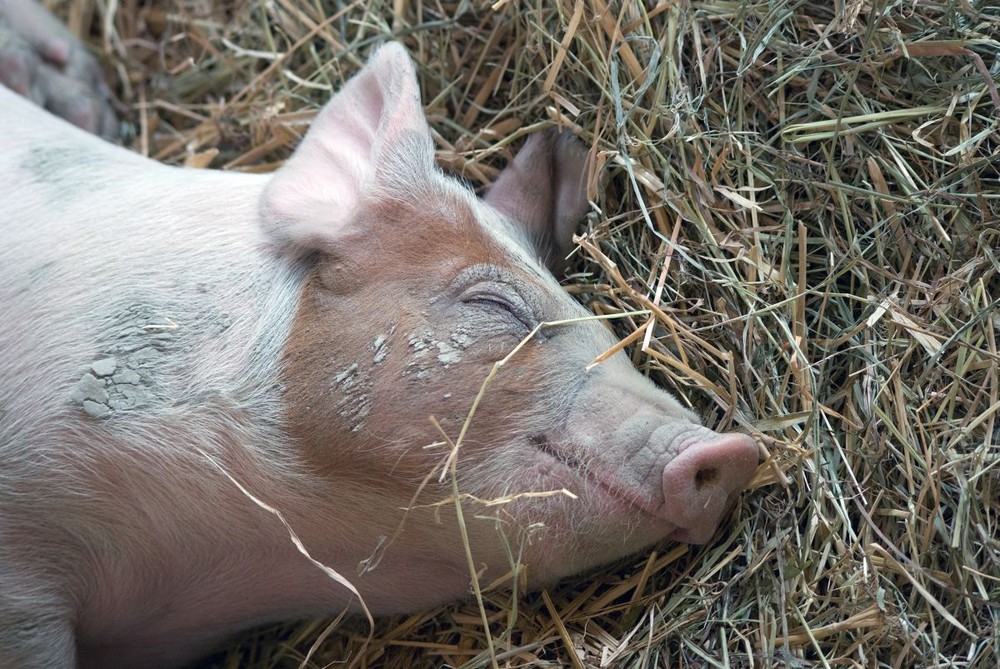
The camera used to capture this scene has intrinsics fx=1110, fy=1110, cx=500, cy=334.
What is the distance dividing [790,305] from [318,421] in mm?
1192

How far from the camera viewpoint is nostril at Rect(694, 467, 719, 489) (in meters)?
2.45

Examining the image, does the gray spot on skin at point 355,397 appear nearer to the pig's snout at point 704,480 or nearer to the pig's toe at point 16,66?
the pig's snout at point 704,480

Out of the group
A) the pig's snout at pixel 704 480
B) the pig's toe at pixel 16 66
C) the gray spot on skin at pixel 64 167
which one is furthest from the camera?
the pig's toe at pixel 16 66

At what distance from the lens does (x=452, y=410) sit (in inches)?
96.1

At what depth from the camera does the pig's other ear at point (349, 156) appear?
8.64 ft

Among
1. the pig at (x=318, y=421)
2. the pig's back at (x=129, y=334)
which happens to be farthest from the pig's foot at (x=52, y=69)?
the pig at (x=318, y=421)

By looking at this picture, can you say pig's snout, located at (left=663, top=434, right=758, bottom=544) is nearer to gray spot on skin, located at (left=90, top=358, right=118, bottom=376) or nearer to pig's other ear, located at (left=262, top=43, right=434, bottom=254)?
pig's other ear, located at (left=262, top=43, right=434, bottom=254)

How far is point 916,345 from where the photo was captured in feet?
8.59

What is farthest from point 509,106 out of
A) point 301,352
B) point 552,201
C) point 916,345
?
point 916,345

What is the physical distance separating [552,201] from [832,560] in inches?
49.3

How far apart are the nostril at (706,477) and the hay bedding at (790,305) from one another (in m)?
0.19

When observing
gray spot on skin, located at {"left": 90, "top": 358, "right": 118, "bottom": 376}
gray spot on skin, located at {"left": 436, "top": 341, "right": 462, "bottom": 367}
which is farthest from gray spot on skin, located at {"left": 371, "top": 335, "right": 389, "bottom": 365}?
gray spot on skin, located at {"left": 90, "top": 358, "right": 118, "bottom": 376}

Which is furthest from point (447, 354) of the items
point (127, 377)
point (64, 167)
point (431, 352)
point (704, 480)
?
point (64, 167)

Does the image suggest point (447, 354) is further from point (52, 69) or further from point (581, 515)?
point (52, 69)
